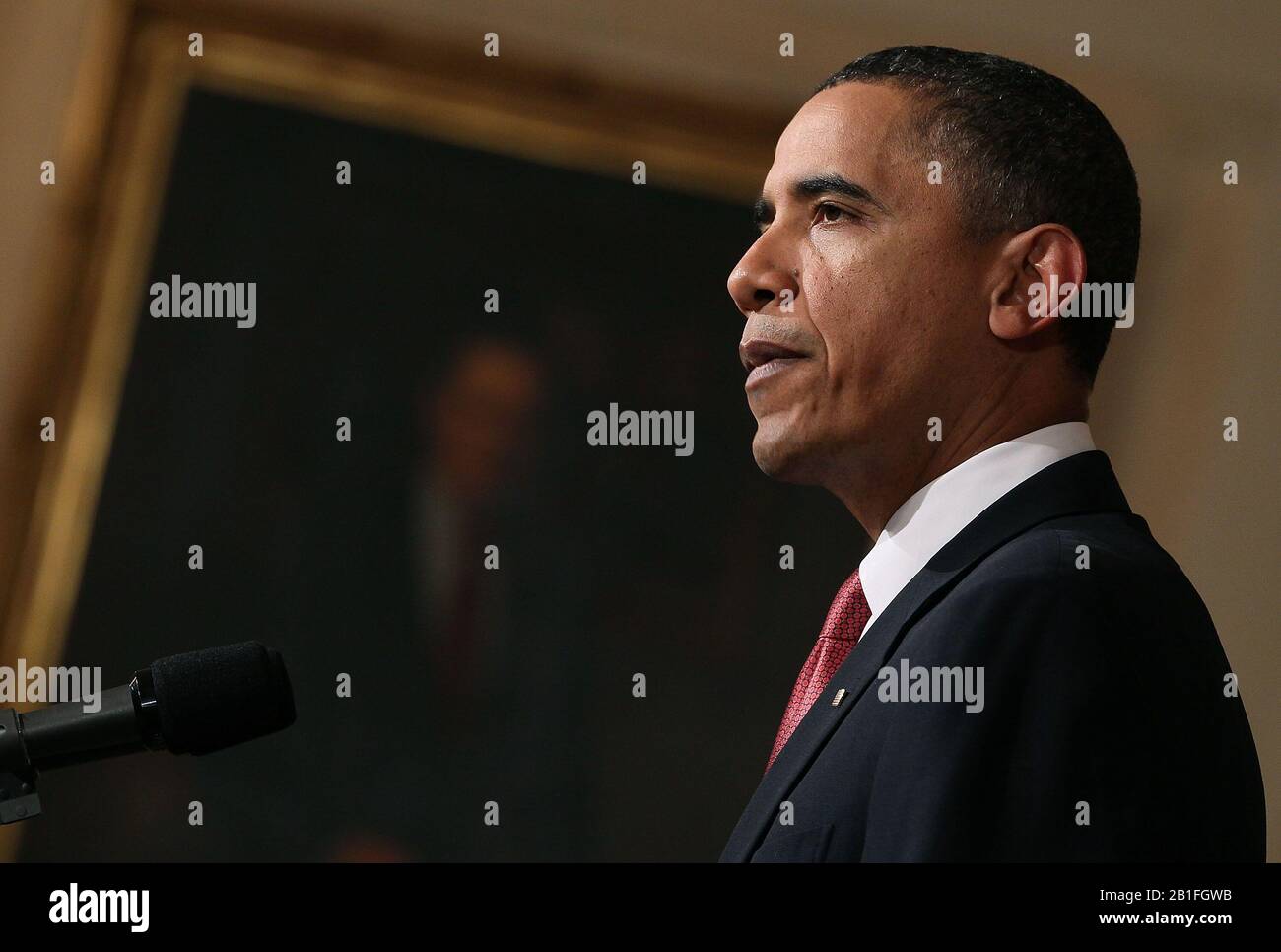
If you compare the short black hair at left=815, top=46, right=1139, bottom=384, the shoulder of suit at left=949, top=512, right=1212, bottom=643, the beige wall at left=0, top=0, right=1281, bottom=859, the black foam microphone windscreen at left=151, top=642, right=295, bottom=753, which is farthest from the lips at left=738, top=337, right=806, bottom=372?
the beige wall at left=0, top=0, right=1281, bottom=859

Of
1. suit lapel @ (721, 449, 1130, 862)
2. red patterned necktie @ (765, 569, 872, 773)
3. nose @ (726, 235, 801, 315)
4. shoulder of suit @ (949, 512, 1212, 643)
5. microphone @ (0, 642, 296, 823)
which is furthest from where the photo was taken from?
red patterned necktie @ (765, 569, 872, 773)

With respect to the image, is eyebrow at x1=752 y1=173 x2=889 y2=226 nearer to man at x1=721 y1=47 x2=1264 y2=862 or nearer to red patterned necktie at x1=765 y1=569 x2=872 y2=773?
man at x1=721 y1=47 x2=1264 y2=862

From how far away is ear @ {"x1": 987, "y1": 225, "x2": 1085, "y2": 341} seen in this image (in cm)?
153

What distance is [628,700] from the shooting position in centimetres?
362

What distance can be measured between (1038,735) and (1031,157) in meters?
0.71

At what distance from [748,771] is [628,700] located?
1.19 feet

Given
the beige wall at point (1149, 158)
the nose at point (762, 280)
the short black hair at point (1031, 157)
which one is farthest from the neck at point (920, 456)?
the beige wall at point (1149, 158)

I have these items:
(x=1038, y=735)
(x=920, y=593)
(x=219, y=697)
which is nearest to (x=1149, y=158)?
(x=920, y=593)

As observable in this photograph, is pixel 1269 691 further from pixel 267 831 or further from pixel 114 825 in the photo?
pixel 114 825

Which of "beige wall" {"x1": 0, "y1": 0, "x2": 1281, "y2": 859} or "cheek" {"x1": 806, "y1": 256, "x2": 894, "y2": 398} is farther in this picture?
"beige wall" {"x1": 0, "y1": 0, "x2": 1281, "y2": 859}

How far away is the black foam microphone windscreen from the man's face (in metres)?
0.62

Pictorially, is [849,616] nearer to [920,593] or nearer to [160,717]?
[920,593]
